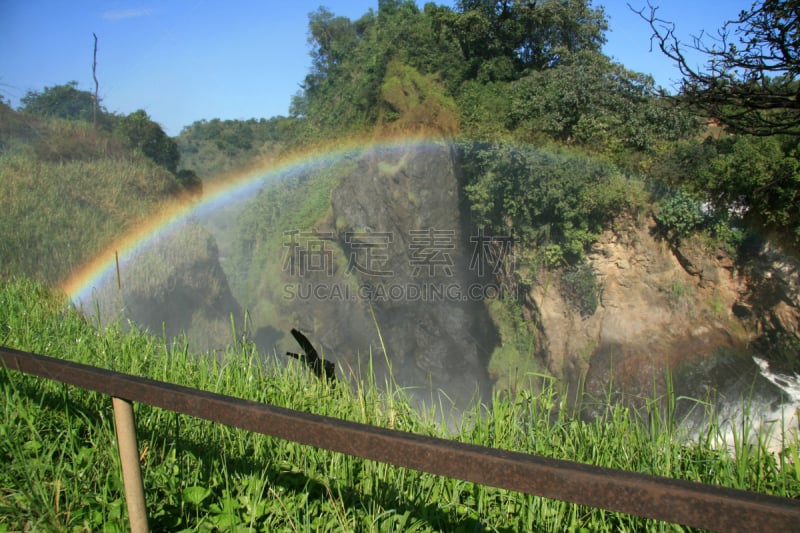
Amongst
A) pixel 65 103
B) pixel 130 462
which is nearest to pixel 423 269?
pixel 65 103

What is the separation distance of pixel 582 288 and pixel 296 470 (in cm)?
1104

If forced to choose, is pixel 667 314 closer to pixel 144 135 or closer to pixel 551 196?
pixel 551 196

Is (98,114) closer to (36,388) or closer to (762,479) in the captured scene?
(36,388)

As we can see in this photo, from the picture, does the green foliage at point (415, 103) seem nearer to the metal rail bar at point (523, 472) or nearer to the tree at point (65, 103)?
the tree at point (65, 103)

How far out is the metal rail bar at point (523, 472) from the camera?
62 centimetres

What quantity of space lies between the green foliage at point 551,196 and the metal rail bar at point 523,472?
1126cm

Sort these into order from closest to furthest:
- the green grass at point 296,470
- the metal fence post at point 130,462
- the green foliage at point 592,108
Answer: the metal fence post at point 130,462
the green grass at point 296,470
the green foliage at point 592,108

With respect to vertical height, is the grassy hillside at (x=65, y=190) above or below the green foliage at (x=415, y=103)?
below

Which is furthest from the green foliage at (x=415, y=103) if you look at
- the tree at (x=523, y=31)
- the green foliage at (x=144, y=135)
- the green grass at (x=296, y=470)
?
the green grass at (x=296, y=470)

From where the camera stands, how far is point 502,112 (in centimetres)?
1377

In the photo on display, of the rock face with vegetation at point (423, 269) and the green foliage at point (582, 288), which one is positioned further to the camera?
the rock face with vegetation at point (423, 269)

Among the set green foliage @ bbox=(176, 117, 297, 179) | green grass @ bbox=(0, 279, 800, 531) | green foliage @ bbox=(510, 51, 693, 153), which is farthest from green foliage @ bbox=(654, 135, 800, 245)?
green foliage @ bbox=(176, 117, 297, 179)

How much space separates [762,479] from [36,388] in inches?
92.1

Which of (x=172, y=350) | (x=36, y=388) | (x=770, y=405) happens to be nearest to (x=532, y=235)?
(x=770, y=405)
